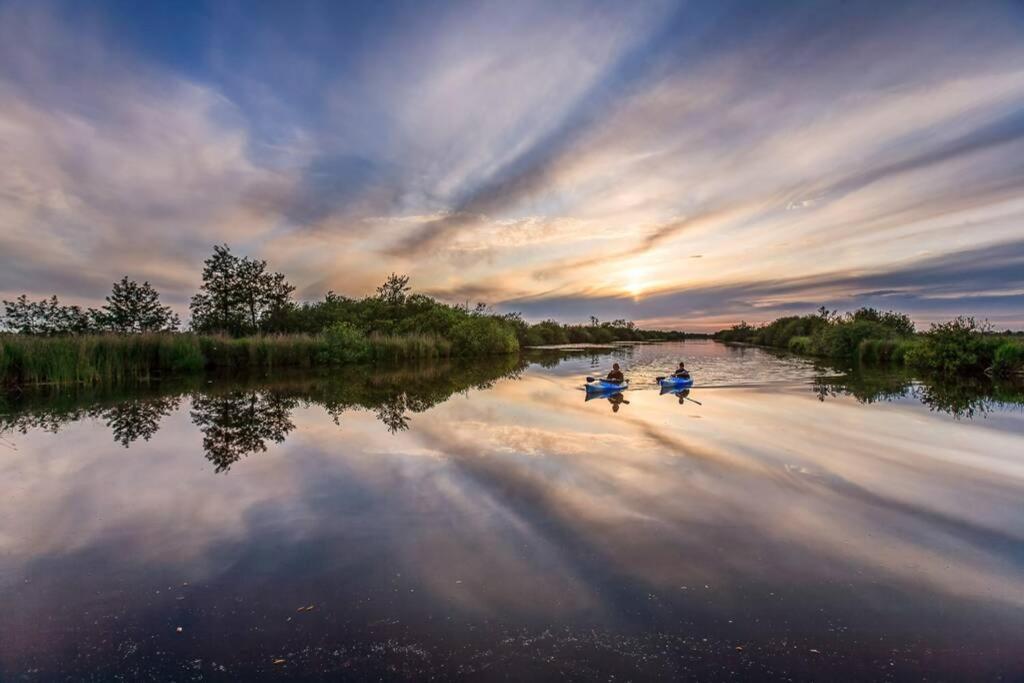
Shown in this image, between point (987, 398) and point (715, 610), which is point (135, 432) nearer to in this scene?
point (715, 610)

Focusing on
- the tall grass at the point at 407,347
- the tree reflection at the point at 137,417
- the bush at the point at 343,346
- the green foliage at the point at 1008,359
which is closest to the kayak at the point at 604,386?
the tree reflection at the point at 137,417

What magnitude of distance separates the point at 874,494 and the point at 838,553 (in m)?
2.31

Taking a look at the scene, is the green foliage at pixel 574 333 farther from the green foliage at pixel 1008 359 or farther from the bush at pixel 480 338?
the green foliage at pixel 1008 359

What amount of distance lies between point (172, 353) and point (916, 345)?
38.2 m

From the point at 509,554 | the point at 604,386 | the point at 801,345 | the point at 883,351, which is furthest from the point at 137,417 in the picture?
the point at 801,345

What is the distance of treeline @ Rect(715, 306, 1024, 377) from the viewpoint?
23.2m

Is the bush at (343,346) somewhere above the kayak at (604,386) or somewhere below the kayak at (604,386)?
above

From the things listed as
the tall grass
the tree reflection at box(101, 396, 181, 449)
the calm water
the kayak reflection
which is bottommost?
the kayak reflection

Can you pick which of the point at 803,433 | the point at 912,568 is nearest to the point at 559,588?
the point at 912,568

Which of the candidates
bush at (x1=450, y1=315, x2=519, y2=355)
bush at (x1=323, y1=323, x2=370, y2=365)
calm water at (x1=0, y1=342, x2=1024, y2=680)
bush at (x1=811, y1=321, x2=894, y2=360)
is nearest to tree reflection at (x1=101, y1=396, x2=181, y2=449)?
calm water at (x1=0, y1=342, x2=1024, y2=680)

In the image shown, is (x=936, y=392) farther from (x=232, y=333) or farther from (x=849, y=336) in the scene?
(x=232, y=333)

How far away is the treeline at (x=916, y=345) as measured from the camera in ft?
76.1

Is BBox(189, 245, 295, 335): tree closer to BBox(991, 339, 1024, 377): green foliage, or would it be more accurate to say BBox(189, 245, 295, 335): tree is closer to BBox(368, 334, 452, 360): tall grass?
BBox(368, 334, 452, 360): tall grass

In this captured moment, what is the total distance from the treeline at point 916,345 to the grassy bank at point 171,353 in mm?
29063
